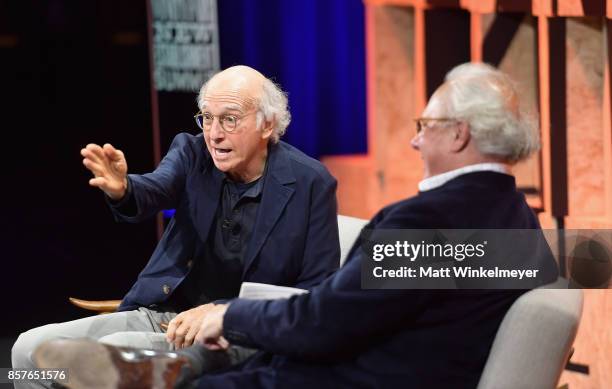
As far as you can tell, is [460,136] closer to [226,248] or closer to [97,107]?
[226,248]

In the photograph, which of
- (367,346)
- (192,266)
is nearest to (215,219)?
(192,266)

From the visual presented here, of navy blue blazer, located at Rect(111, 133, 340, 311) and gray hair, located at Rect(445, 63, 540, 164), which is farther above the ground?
gray hair, located at Rect(445, 63, 540, 164)

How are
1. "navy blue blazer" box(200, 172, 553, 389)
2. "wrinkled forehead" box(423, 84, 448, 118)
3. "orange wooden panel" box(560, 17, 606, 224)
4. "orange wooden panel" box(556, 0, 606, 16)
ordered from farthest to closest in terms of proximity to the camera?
"orange wooden panel" box(560, 17, 606, 224) → "orange wooden panel" box(556, 0, 606, 16) → "wrinkled forehead" box(423, 84, 448, 118) → "navy blue blazer" box(200, 172, 553, 389)

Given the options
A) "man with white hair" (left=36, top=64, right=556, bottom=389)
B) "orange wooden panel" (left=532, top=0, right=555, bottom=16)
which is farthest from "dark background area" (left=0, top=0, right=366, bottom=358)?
"man with white hair" (left=36, top=64, right=556, bottom=389)

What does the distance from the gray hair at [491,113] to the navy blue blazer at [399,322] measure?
2.8 inches

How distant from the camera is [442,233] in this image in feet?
7.47

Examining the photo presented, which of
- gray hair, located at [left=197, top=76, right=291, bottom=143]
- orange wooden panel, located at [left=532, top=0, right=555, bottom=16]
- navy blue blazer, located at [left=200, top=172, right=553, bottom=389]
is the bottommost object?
navy blue blazer, located at [left=200, top=172, right=553, bottom=389]

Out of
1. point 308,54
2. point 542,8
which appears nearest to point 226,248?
point 542,8

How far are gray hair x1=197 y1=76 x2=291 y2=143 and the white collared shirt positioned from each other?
0.99 m

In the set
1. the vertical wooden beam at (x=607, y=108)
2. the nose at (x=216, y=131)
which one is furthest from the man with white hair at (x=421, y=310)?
the vertical wooden beam at (x=607, y=108)

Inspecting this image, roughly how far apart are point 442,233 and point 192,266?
1191 mm

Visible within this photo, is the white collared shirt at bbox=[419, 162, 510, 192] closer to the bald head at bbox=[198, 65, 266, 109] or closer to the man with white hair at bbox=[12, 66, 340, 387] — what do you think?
the man with white hair at bbox=[12, 66, 340, 387]

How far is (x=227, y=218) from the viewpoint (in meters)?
3.22

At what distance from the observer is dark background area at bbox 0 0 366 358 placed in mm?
6117
